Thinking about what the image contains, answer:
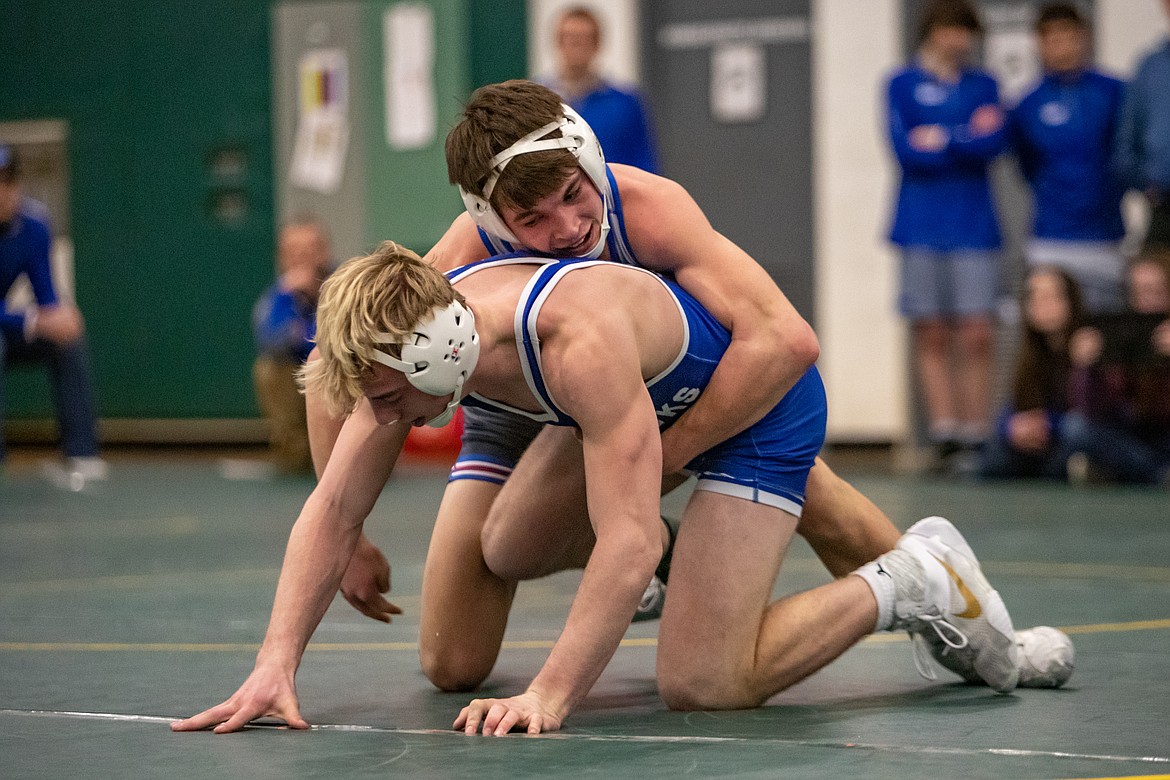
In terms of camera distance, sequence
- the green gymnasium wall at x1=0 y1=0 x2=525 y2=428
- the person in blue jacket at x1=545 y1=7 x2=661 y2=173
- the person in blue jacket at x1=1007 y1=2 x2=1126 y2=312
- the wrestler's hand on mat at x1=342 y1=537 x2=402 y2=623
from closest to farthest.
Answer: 1. the wrestler's hand on mat at x1=342 y1=537 x2=402 y2=623
2. the person in blue jacket at x1=545 y1=7 x2=661 y2=173
3. the person in blue jacket at x1=1007 y1=2 x2=1126 y2=312
4. the green gymnasium wall at x1=0 y1=0 x2=525 y2=428

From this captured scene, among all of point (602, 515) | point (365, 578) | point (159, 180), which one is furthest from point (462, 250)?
point (159, 180)

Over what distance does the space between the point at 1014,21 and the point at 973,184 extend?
1886mm

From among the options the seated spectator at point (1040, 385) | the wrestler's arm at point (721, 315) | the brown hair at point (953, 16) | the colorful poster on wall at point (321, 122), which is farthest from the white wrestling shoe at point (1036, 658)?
the colorful poster on wall at point (321, 122)

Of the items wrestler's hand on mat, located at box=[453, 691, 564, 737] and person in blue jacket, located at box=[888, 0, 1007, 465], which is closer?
wrestler's hand on mat, located at box=[453, 691, 564, 737]

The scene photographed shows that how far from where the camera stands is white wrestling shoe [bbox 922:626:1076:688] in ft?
10.4

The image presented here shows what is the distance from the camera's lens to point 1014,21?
30.7 feet

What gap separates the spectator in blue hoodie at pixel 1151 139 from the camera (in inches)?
287

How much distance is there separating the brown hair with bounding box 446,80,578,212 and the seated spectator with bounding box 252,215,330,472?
5169mm

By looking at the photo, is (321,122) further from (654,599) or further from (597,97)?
(654,599)

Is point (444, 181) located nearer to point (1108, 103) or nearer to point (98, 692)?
point (1108, 103)

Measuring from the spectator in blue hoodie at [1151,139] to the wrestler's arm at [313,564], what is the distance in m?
5.24

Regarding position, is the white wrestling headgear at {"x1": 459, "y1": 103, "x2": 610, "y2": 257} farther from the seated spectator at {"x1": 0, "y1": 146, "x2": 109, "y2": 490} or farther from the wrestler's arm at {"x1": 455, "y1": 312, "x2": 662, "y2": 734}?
the seated spectator at {"x1": 0, "y1": 146, "x2": 109, "y2": 490}

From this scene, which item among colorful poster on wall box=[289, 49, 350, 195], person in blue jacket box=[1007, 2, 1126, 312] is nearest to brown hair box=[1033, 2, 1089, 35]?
person in blue jacket box=[1007, 2, 1126, 312]

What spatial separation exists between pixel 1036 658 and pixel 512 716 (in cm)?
106
